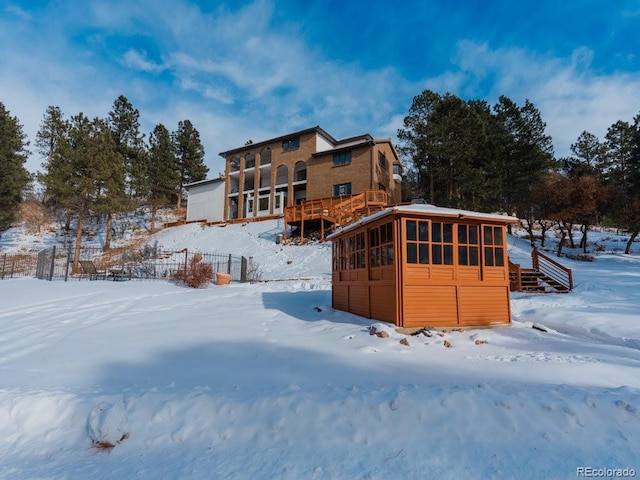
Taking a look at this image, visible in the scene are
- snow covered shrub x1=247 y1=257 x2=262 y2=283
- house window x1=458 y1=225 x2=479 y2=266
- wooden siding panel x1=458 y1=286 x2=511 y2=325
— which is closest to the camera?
wooden siding panel x1=458 y1=286 x2=511 y2=325

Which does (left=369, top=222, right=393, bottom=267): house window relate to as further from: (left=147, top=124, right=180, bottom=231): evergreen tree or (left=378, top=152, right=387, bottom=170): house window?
(left=147, top=124, right=180, bottom=231): evergreen tree

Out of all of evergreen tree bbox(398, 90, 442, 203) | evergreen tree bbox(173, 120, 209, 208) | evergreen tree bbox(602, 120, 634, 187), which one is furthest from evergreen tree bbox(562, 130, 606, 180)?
evergreen tree bbox(173, 120, 209, 208)

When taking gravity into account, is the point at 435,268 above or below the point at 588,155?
below

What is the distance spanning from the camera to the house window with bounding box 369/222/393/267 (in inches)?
344

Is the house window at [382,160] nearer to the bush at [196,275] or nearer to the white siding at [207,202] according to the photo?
the white siding at [207,202]

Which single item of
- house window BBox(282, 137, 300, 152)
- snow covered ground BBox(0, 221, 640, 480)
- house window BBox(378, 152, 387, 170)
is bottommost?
snow covered ground BBox(0, 221, 640, 480)

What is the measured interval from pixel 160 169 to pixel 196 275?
24.9 m

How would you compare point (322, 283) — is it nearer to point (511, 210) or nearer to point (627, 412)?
point (627, 412)

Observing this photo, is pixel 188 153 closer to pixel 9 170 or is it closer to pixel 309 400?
pixel 9 170

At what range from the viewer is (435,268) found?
8.68 metres

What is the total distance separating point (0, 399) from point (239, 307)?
709cm

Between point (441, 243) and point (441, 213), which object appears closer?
point (441, 213)

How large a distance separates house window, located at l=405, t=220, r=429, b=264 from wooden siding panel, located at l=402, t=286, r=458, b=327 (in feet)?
2.32

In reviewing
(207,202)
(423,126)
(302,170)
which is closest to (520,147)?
(423,126)
